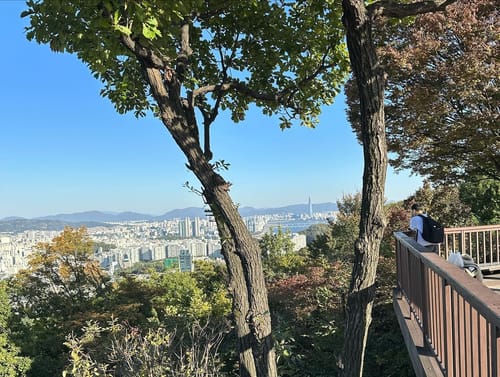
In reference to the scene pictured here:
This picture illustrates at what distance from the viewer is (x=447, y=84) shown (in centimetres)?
740

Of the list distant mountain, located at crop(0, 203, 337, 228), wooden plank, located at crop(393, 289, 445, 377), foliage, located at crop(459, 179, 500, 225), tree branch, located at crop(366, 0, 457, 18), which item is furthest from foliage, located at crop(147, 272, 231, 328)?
foliage, located at crop(459, 179, 500, 225)

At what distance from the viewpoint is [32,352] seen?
9.42m

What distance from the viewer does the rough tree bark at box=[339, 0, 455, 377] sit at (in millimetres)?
2797

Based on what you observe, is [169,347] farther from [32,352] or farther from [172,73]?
[32,352]

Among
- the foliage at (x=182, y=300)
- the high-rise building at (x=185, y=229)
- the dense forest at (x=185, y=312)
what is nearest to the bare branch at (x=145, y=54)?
the dense forest at (x=185, y=312)

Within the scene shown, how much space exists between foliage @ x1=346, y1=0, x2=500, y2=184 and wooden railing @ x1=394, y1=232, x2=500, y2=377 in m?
4.74

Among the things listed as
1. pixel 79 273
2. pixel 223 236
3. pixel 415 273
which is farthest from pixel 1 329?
pixel 415 273

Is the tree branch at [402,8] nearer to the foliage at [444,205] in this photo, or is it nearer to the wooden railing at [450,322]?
the wooden railing at [450,322]

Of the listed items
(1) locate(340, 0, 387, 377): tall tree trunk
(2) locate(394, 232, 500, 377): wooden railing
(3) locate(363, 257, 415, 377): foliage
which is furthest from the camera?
(3) locate(363, 257, 415, 377): foliage

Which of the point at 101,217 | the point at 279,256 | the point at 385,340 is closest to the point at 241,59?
the point at 385,340

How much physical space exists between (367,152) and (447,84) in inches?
217

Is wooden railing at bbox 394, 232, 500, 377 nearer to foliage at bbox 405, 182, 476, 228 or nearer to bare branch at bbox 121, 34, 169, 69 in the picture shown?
bare branch at bbox 121, 34, 169, 69

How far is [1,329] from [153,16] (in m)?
9.84

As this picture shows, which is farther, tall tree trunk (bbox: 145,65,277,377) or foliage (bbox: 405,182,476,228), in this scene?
foliage (bbox: 405,182,476,228)
